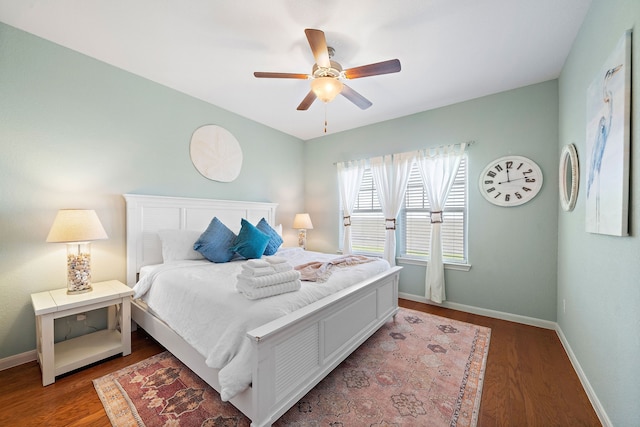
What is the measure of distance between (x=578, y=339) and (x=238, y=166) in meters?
4.10

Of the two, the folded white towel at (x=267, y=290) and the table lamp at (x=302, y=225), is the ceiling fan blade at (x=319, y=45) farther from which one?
the table lamp at (x=302, y=225)

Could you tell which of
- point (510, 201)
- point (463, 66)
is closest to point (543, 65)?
point (463, 66)

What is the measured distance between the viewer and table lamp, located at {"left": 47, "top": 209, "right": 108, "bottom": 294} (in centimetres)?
199

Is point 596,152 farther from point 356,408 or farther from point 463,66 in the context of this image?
point 356,408

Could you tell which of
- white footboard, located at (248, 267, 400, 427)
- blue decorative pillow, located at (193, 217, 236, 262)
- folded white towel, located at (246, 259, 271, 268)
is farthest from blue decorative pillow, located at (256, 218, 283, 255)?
folded white towel, located at (246, 259, 271, 268)

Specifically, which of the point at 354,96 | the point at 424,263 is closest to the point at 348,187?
the point at 424,263

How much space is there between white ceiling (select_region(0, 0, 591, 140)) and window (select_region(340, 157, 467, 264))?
123 cm

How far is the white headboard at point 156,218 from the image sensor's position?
8.64 ft

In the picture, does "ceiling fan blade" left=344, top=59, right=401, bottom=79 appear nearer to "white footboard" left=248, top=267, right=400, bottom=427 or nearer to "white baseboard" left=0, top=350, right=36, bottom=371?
"white footboard" left=248, top=267, right=400, bottom=427

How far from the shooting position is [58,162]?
7.43 feet

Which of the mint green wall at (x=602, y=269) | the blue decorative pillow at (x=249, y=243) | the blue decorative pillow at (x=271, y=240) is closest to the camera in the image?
the mint green wall at (x=602, y=269)

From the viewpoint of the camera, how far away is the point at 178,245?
2750 mm

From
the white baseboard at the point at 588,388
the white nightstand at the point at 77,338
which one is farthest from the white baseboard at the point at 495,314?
the white nightstand at the point at 77,338

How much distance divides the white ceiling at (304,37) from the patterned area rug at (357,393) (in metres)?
2.74
